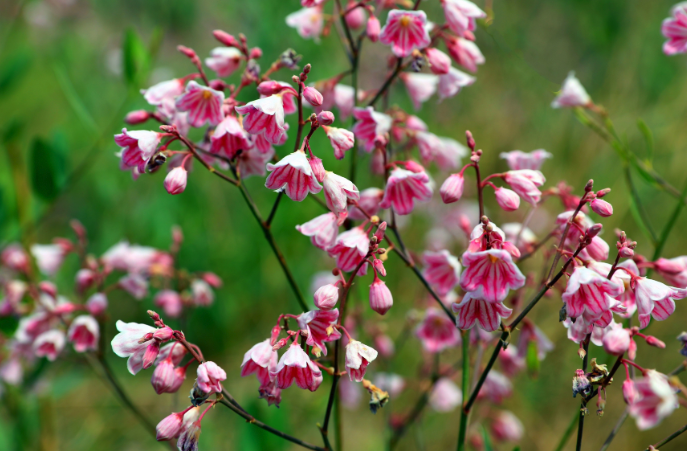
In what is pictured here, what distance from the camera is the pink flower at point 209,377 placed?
1.22m

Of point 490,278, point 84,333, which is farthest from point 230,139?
→ point 84,333

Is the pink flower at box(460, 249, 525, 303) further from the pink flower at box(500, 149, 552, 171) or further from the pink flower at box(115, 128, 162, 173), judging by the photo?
the pink flower at box(115, 128, 162, 173)

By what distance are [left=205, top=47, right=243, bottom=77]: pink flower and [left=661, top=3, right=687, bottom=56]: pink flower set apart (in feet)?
4.75

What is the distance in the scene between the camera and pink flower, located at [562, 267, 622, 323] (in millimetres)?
1178

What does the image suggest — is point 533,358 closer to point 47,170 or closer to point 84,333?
point 84,333

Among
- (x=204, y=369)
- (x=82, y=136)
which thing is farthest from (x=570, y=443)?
(x=82, y=136)

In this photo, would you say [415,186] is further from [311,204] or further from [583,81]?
[583,81]

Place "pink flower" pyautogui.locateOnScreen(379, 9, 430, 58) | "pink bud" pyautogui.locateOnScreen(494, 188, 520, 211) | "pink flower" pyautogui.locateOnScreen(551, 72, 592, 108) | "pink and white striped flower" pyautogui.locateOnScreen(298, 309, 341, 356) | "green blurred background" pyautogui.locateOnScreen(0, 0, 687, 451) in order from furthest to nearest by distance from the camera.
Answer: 1. "green blurred background" pyautogui.locateOnScreen(0, 0, 687, 451)
2. "pink flower" pyautogui.locateOnScreen(551, 72, 592, 108)
3. "pink flower" pyautogui.locateOnScreen(379, 9, 430, 58)
4. "pink bud" pyautogui.locateOnScreen(494, 188, 520, 211)
5. "pink and white striped flower" pyautogui.locateOnScreen(298, 309, 341, 356)

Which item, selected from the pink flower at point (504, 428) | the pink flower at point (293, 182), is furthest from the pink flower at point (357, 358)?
the pink flower at point (504, 428)

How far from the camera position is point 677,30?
5.79 ft

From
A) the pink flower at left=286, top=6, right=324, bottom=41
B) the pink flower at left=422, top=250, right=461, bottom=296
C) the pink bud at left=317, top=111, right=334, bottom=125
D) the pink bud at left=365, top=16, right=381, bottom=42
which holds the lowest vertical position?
the pink flower at left=422, top=250, right=461, bottom=296

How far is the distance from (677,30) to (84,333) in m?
2.40

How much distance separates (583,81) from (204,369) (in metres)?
5.34

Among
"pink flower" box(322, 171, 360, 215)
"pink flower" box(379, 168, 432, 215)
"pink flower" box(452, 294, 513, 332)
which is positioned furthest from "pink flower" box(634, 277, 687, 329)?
"pink flower" box(322, 171, 360, 215)
